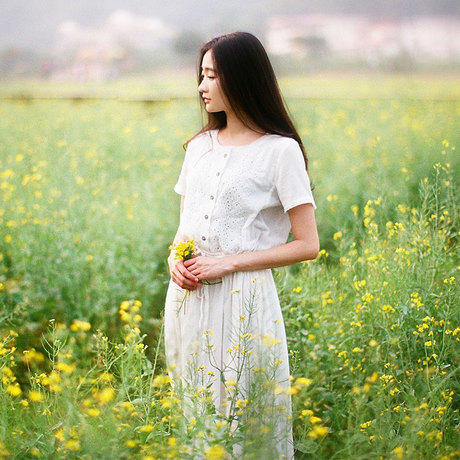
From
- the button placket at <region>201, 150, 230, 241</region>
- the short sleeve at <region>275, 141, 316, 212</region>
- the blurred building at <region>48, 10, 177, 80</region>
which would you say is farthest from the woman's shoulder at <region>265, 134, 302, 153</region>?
the blurred building at <region>48, 10, 177, 80</region>

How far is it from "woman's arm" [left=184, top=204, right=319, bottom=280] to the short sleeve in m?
0.04

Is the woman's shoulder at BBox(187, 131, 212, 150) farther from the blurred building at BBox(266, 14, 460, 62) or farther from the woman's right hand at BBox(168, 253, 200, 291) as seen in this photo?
the blurred building at BBox(266, 14, 460, 62)

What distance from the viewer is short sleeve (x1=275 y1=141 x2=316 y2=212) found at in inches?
64.8

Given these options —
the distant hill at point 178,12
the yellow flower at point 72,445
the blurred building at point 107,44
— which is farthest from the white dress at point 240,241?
the blurred building at point 107,44

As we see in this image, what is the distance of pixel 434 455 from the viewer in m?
1.62

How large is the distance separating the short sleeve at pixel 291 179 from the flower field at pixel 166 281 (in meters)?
0.50

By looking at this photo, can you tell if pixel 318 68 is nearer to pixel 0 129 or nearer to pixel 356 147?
pixel 356 147

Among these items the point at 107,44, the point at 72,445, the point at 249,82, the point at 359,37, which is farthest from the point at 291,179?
the point at 107,44

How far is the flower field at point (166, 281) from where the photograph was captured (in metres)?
1.52

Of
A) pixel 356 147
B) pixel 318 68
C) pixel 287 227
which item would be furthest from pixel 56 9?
pixel 287 227

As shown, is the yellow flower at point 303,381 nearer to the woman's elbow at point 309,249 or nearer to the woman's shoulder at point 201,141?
the woman's elbow at point 309,249

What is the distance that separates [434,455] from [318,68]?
306 cm

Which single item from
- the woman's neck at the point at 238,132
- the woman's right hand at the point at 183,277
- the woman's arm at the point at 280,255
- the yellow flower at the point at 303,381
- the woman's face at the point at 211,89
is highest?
the woman's face at the point at 211,89

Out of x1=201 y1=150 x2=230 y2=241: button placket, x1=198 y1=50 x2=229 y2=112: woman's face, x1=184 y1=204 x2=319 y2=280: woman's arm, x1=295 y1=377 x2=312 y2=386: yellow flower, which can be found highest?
x1=198 y1=50 x2=229 y2=112: woman's face
